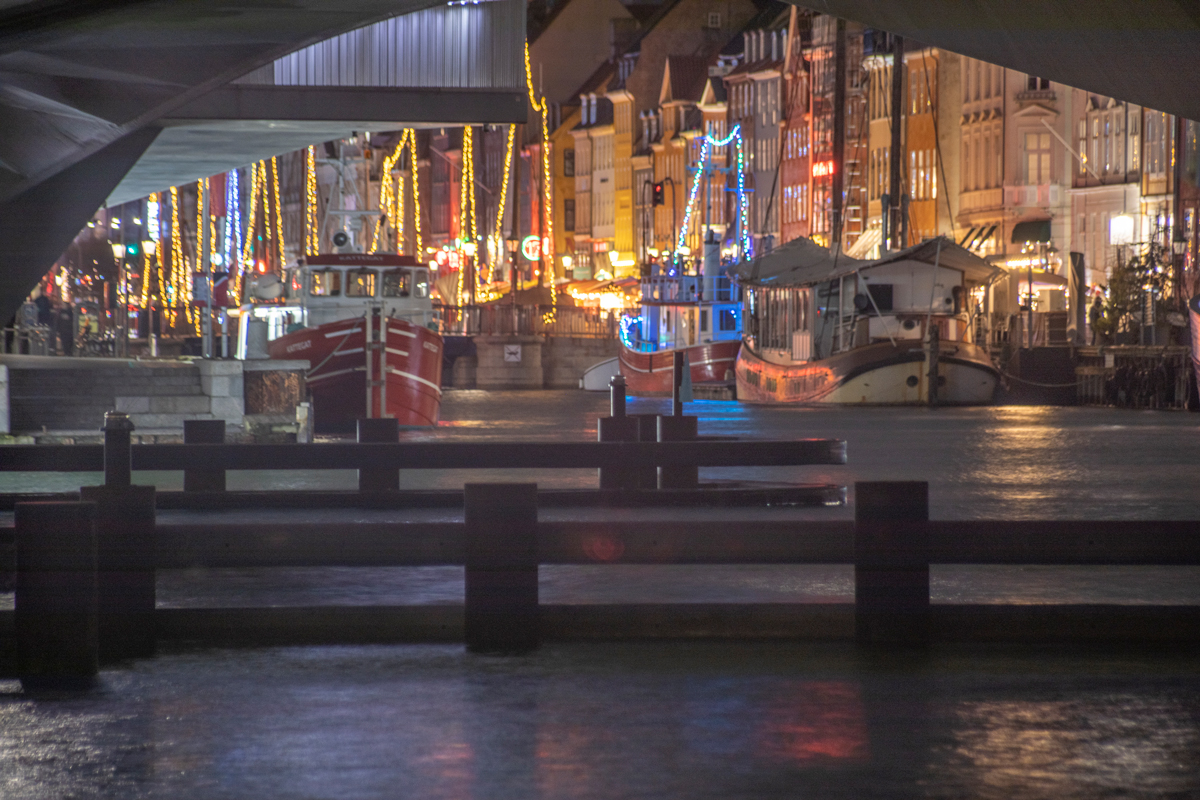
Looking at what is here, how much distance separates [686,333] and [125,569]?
5605cm

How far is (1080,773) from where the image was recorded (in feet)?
21.0

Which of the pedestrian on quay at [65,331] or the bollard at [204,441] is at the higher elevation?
the pedestrian on quay at [65,331]

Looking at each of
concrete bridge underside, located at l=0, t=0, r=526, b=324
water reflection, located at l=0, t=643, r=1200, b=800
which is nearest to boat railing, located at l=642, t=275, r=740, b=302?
concrete bridge underside, located at l=0, t=0, r=526, b=324

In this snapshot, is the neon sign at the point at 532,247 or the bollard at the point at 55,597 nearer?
the bollard at the point at 55,597

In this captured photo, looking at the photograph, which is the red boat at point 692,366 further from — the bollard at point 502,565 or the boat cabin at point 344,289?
the bollard at point 502,565

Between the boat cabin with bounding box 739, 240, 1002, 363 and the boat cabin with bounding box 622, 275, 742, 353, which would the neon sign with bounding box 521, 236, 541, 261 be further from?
the boat cabin with bounding box 739, 240, 1002, 363

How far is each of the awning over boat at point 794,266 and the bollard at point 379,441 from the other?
113 ft

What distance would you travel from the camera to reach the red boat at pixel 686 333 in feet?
201

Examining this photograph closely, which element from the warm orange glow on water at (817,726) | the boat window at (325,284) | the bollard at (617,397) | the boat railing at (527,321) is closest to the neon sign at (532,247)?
the boat railing at (527,321)

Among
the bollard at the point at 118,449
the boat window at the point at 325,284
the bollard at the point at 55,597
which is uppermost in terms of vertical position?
the boat window at the point at 325,284

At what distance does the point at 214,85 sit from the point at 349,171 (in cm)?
2401

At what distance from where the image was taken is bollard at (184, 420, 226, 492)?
1568cm

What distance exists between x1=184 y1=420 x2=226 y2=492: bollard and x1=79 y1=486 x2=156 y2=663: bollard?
6226mm

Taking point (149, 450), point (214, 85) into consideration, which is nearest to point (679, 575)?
point (149, 450)
